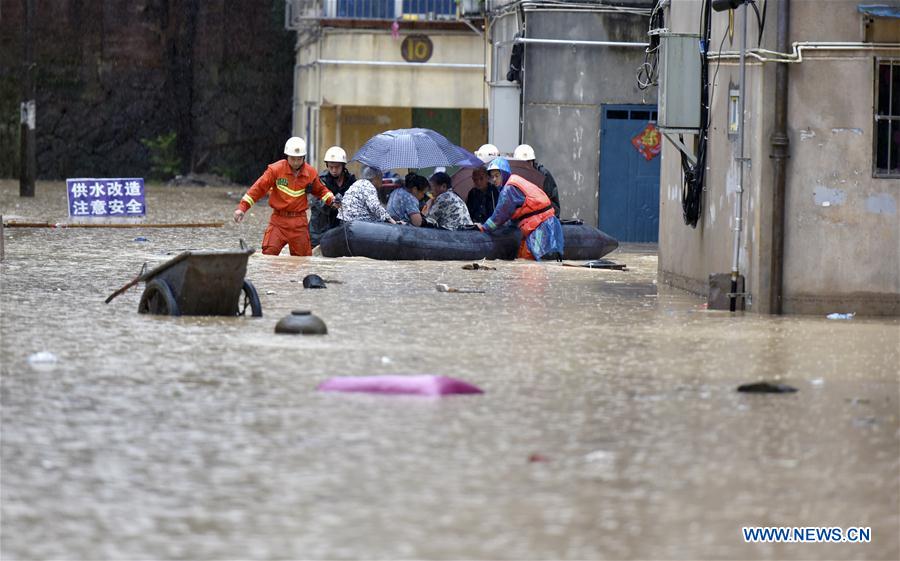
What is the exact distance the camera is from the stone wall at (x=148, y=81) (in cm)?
4406

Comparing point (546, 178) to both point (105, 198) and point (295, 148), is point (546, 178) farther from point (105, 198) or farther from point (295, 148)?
point (105, 198)

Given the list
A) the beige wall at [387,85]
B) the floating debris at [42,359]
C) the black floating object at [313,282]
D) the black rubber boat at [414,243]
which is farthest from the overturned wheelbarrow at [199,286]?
the beige wall at [387,85]

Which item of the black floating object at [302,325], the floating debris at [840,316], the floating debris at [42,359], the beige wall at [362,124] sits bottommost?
the floating debris at [42,359]

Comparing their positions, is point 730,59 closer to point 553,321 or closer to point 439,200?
point 553,321

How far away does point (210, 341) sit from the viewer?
12.2 meters

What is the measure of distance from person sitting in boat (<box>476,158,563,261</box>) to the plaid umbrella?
1.12m

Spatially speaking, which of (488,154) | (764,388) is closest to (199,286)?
(764,388)

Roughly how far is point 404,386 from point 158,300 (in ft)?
14.9

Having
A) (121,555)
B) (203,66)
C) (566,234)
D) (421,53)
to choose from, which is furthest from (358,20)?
(121,555)

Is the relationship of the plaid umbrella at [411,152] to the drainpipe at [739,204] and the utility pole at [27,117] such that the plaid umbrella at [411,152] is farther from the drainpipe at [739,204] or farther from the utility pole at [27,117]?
the utility pole at [27,117]

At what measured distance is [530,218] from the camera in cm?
2167

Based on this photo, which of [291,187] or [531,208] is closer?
[291,187]

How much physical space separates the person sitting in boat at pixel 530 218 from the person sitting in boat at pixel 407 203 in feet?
2.69

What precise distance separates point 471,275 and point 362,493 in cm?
1193
